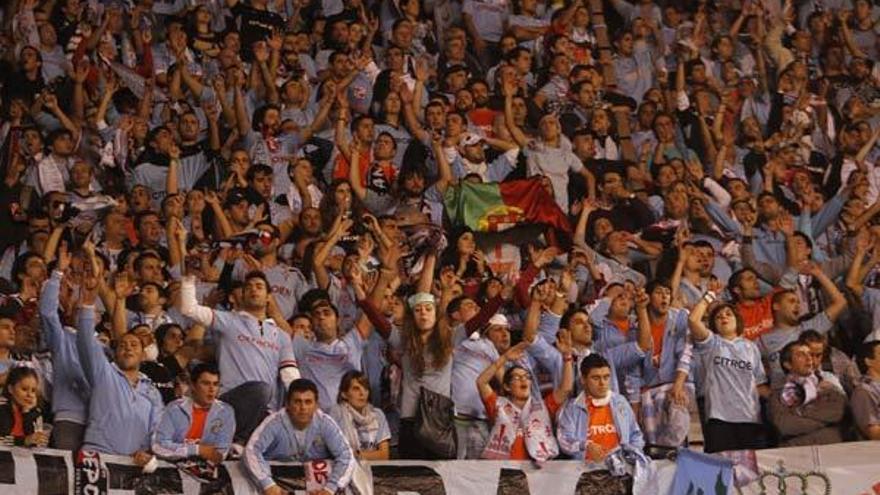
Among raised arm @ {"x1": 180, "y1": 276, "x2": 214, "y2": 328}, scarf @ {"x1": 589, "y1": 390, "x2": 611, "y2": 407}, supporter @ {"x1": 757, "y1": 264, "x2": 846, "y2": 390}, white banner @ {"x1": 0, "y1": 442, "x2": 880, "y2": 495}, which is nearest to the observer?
white banner @ {"x1": 0, "y1": 442, "x2": 880, "y2": 495}

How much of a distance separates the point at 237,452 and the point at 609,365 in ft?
8.62

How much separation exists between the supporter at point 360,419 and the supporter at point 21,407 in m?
1.75

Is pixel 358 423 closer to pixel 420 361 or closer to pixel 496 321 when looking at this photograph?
pixel 420 361

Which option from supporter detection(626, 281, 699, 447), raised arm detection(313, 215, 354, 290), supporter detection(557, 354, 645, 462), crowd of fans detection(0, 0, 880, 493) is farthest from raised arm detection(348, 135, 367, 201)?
supporter detection(557, 354, 645, 462)

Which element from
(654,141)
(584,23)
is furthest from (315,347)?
(584,23)

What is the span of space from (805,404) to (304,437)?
3324 mm

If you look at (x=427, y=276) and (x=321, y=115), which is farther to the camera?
(x=321, y=115)

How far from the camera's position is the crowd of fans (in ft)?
36.5

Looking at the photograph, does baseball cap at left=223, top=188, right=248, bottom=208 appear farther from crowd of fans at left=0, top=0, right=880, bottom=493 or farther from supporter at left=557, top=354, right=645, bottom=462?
supporter at left=557, top=354, right=645, bottom=462

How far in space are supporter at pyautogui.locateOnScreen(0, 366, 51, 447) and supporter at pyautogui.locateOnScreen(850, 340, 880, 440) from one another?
5008mm

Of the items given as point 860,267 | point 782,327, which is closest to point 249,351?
point 782,327

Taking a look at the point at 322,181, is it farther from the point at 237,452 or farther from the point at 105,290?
the point at 237,452

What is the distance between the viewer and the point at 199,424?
1056cm

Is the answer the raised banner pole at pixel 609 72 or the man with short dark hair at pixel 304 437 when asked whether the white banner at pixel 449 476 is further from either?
the raised banner pole at pixel 609 72
